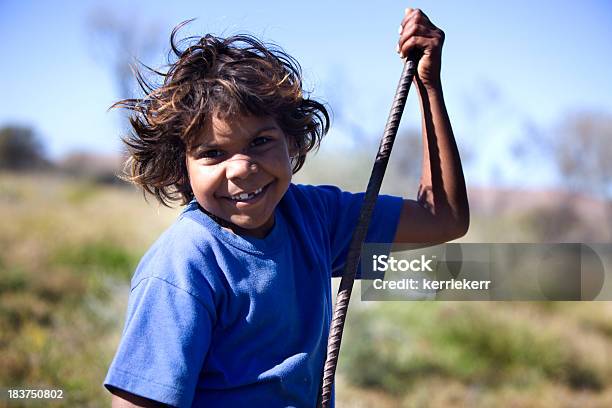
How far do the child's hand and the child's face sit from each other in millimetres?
440

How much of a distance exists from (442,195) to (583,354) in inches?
197

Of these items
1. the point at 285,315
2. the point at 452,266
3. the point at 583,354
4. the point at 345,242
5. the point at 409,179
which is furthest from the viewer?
the point at 409,179

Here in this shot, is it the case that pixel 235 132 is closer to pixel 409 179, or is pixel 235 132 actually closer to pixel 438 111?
pixel 438 111

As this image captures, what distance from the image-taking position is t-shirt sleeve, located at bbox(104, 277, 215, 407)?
4.32ft

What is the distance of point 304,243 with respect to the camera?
1632 mm

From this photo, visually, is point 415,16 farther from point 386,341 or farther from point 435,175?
point 386,341

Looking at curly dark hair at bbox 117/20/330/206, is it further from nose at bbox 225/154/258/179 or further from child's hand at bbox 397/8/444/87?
child's hand at bbox 397/8/444/87

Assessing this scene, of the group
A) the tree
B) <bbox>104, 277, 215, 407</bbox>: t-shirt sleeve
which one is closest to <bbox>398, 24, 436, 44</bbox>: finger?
<bbox>104, 277, 215, 407</bbox>: t-shirt sleeve

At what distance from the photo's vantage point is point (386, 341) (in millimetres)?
5863

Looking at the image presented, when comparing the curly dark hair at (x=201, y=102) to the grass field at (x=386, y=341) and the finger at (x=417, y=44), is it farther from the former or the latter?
the grass field at (x=386, y=341)

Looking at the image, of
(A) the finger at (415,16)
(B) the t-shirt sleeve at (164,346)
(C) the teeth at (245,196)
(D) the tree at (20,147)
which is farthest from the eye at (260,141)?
(D) the tree at (20,147)

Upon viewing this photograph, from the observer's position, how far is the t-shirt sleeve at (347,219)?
1.78 meters

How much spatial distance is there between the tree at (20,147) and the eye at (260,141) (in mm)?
16305

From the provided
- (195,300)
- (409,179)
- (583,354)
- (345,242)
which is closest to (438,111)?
(345,242)
